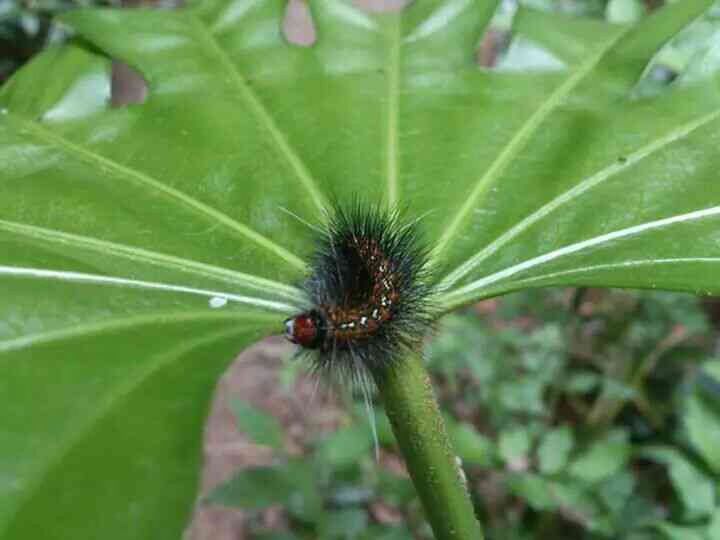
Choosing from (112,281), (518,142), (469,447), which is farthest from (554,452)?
(112,281)

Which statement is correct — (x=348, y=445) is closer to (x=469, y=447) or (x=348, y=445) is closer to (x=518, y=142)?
(x=469, y=447)

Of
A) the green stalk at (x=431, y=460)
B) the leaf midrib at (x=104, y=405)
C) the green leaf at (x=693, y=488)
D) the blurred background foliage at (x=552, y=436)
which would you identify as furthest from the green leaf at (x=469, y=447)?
the leaf midrib at (x=104, y=405)

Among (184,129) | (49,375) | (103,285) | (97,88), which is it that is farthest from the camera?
(97,88)

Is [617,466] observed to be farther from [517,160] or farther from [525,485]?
[517,160]

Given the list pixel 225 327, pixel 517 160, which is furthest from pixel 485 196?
pixel 225 327

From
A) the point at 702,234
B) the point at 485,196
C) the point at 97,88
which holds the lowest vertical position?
the point at 702,234

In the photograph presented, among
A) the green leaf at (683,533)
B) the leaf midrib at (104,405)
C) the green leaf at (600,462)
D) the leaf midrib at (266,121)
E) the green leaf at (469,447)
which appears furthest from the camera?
the green leaf at (600,462)

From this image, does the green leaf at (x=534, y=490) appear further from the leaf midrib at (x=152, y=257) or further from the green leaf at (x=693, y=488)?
the leaf midrib at (x=152, y=257)
